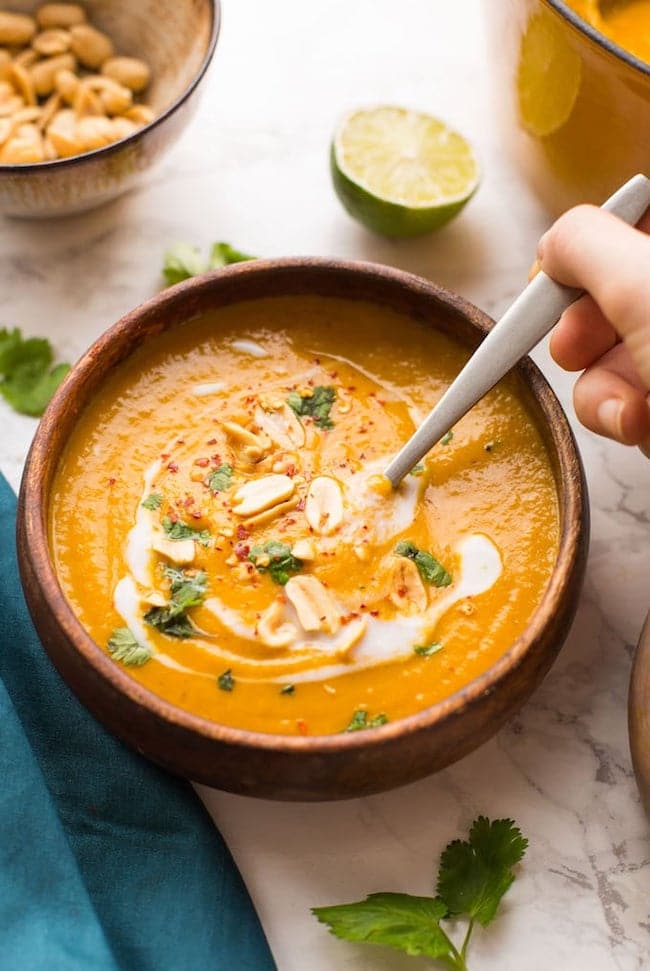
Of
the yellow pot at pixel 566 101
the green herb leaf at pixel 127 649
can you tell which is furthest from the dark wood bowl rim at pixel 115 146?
the green herb leaf at pixel 127 649

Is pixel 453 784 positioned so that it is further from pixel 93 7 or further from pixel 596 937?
pixel 93 7

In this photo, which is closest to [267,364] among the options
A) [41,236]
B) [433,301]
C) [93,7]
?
[433,301]

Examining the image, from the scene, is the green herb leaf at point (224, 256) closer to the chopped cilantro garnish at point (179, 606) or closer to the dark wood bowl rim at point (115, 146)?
the dark wood bowl rim at point (115, 146)

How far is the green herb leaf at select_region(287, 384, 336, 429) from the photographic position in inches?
78.7

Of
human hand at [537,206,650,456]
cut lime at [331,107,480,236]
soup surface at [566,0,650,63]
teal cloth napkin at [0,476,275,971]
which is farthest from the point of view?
cut lime at [331,107,480,236]

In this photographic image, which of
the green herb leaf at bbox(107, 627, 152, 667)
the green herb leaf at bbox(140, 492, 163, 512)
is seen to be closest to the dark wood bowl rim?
the green herb leaf at bbox(140, 492, 163, 512)

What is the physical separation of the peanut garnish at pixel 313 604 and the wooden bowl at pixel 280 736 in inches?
8.0

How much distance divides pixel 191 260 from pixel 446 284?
48 cm

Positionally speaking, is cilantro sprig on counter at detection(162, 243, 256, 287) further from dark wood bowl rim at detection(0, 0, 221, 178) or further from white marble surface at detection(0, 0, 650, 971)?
dark wood bowl rim at detection(0, 0, 221, 178)

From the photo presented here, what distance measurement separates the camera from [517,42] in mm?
2148

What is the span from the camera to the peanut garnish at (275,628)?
5.84 feet

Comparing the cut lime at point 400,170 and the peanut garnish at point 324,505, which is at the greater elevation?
the cut lime at point 400,170

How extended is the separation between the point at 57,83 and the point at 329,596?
47.0 inches

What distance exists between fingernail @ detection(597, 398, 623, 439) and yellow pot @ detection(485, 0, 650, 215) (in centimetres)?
51
